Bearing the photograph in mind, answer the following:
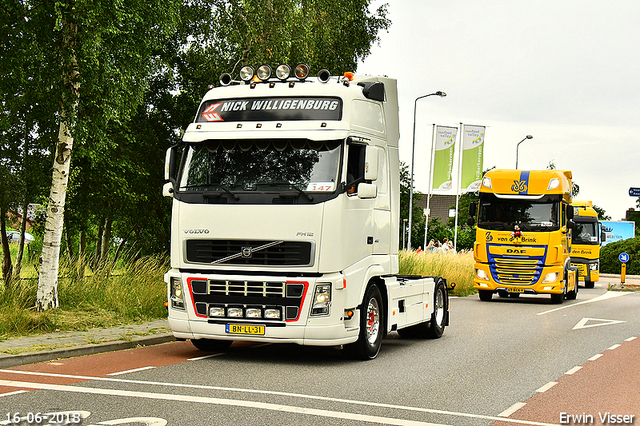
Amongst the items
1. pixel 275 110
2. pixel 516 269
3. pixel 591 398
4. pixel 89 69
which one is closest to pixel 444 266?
pixel 516 269

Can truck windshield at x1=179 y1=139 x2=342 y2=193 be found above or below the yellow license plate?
above

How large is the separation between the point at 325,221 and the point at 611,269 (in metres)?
45.8

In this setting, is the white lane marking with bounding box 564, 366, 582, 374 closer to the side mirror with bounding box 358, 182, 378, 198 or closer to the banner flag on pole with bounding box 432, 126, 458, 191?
the side mirror with bounding box 358, 182, 378, 198

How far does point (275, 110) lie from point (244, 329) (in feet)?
9.67

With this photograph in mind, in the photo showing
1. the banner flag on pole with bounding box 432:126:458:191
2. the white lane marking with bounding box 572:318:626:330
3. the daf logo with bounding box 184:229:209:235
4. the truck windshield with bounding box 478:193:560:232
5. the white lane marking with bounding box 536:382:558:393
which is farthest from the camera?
the banner flag on pole with bounding box 432:126:458:191

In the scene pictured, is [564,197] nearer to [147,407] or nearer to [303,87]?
[303,87]

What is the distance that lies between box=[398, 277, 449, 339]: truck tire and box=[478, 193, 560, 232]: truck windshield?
876 cm

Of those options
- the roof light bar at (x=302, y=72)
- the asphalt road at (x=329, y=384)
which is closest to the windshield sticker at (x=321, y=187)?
the roof light bar at (x=302, y=72)

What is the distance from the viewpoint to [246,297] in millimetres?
10000

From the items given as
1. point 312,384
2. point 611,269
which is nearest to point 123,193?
point 312,384

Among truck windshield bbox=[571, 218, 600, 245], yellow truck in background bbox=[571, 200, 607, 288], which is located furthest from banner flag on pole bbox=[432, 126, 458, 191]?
truck windshield bbox=[571, 218, 600, 245]

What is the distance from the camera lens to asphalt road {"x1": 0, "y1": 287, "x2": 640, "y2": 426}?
7.07 meters

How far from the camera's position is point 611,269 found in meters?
51.2

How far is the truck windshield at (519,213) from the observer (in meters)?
22.0
